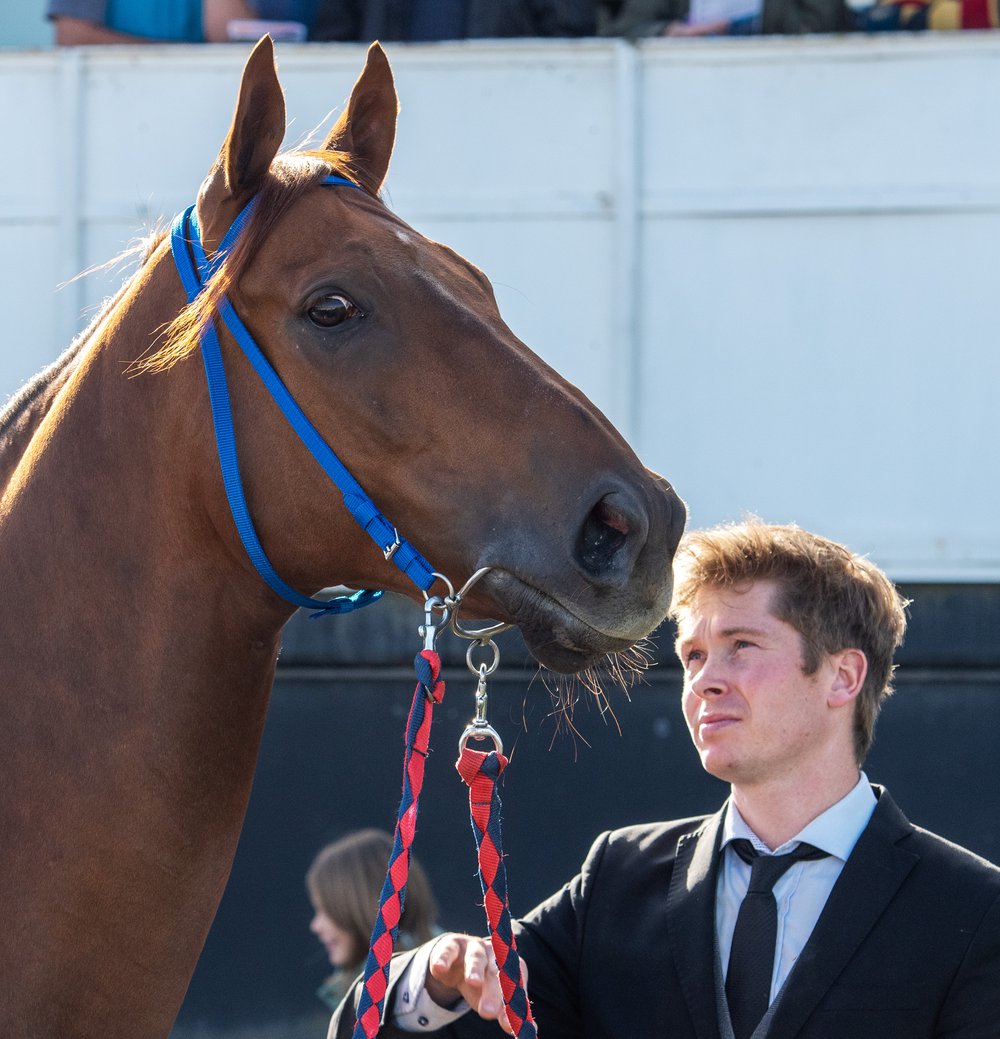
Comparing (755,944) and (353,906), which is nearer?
(755,944)

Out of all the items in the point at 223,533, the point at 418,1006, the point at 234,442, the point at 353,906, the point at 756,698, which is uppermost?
the point at 234,442

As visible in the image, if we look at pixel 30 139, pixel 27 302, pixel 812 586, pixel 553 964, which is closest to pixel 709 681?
pixel 812 586

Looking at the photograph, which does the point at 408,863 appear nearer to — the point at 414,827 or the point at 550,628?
the point at 414,827

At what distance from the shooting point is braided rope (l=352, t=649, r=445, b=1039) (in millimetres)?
1820

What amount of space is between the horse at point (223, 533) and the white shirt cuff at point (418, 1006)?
36 cm

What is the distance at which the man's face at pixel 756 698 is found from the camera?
2.24m

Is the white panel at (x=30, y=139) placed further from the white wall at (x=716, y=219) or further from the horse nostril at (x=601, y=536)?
the horse nostril at (x=601, y=536)

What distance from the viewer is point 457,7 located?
519cm

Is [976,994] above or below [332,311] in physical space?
below

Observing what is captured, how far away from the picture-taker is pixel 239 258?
1.91m

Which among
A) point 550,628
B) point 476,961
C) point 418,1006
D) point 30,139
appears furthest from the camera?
point 30,139

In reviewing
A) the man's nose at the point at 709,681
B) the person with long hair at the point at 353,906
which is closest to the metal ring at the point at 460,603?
the man's nose at the point at 709,681

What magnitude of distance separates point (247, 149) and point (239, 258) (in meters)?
0.17

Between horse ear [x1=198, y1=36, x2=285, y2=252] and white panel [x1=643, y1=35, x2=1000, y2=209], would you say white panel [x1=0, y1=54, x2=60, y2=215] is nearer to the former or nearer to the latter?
white panel [x1=643, y1=35, x2=1000, y2=209]
